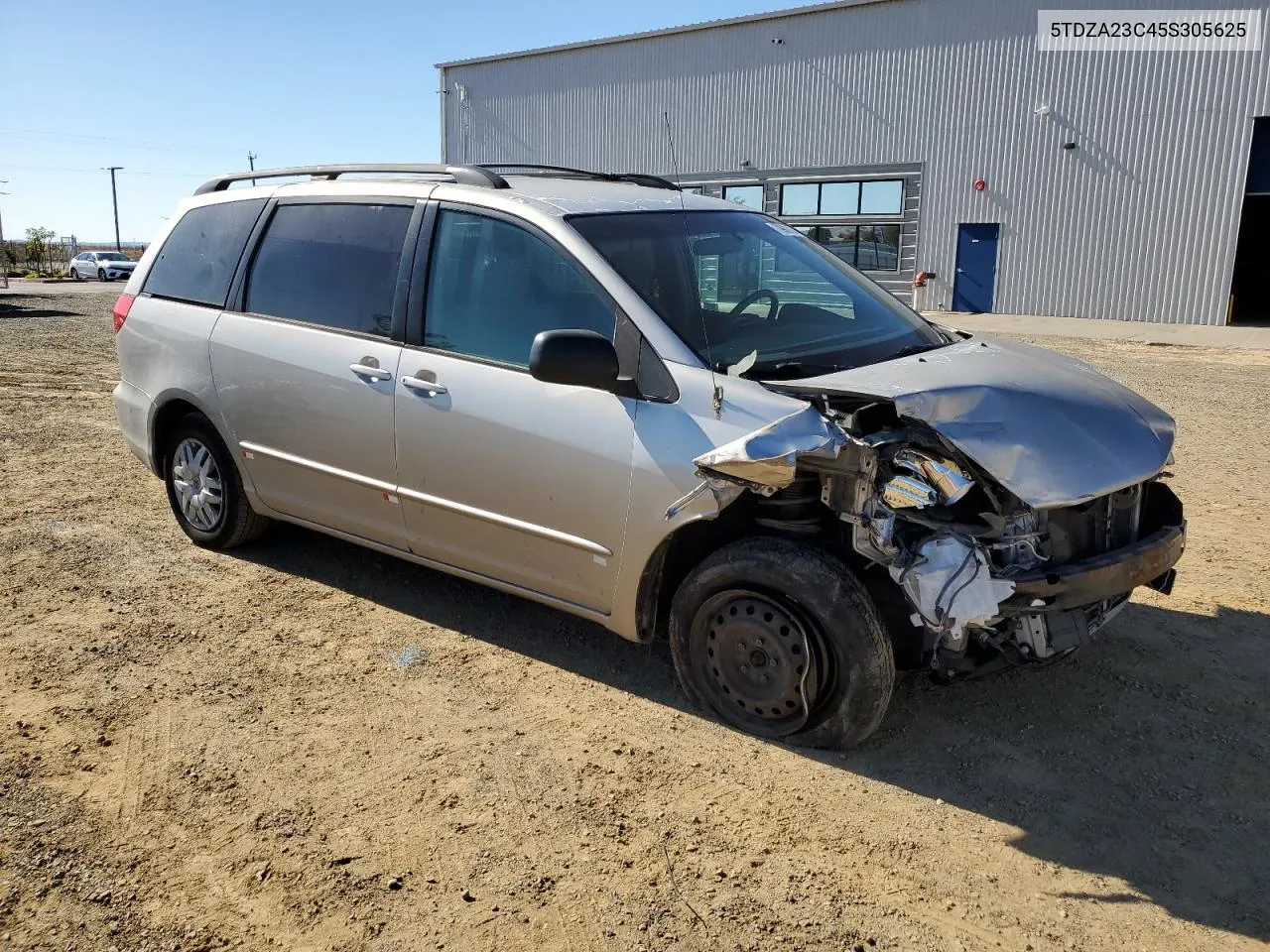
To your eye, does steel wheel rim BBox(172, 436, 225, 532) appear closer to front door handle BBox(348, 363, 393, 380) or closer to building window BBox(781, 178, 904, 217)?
front door handle BBox(348, 363, 393, 380)

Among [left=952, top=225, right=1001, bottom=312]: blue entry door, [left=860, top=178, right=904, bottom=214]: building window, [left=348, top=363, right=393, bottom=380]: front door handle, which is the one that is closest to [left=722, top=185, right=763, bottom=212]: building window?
[left=860, top=178, right=904, bottom=214]: building window

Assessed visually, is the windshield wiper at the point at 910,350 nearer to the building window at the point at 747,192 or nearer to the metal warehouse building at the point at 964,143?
the metal warehouse building at the point at 964,143

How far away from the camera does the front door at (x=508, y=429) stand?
12.1 feet

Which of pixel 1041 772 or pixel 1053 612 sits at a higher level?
pixel 1053 612

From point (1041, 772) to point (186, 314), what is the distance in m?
4.50

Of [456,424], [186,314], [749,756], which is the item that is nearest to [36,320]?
[186,314]

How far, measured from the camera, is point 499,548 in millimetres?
4039

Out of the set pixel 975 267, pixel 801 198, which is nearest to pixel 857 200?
pixel 801 198

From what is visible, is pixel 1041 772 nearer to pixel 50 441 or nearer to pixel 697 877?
pixel 697 877

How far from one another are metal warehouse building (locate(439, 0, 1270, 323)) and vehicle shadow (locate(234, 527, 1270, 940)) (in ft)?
57.1

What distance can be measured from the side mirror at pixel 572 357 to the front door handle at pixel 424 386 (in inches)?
26.2

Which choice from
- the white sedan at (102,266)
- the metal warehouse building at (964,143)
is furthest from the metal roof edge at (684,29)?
the white sedan at (102,266)

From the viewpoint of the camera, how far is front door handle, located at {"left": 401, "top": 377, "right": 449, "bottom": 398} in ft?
13.4

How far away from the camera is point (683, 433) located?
3.46 meters
